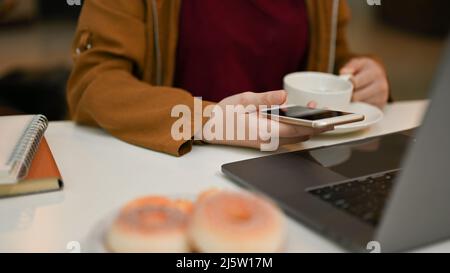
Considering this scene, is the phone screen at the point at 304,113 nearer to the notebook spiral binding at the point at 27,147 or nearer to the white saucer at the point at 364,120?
the white saucer at the point at 364,120

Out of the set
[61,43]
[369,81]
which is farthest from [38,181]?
[61,43]

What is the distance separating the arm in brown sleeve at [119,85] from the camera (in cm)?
71

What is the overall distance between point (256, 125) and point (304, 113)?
0.06m

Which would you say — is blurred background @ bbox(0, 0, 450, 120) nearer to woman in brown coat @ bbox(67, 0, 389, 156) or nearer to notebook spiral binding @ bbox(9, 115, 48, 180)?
woman in brown coat @ bbox(67, 0, 389, 156)

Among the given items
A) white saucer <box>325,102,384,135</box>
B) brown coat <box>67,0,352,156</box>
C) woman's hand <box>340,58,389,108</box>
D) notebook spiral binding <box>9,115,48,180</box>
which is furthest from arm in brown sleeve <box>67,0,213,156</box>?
woman's hand <box>340,58,389,108</box>

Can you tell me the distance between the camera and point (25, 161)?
55 centimetres

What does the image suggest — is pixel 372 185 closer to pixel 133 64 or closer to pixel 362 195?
pixel 362 195

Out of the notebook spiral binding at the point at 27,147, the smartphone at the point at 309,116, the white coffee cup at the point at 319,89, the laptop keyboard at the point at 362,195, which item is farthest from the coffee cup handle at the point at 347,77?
the notebook spiral binding at the point at 27,147

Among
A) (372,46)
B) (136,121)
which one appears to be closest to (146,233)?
(136,121)

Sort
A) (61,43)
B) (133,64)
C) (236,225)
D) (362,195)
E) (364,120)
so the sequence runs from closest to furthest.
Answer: (236,225) → (362,195) → (364,120) → (133,64) → (61,43)

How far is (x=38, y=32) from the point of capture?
1.92m

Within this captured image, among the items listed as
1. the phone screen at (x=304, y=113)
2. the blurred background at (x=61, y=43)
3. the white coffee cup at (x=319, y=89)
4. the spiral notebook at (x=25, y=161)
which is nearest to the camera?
the spiral notebook at (x=25, y=161)
